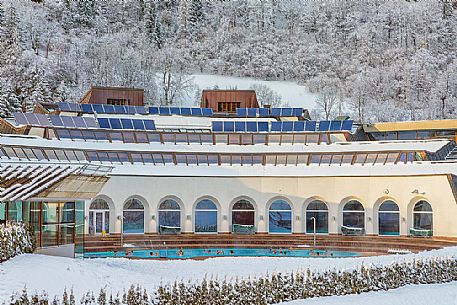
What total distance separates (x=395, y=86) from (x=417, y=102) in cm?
489

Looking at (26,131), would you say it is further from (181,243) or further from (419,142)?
(419,142)

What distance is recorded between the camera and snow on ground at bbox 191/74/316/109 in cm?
7750

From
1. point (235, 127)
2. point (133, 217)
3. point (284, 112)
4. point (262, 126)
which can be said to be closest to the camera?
point (133, 217)

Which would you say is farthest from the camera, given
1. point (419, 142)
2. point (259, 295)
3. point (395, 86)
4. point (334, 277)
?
point (395, 86)

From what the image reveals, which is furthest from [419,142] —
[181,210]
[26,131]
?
[26,131]

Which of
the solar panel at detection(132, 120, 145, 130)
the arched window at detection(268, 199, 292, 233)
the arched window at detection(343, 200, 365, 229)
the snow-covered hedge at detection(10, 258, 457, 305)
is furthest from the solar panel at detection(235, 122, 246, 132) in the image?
the snow-covered hedge at detection(10, 258, 457, 305)

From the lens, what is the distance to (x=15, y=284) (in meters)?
14.7

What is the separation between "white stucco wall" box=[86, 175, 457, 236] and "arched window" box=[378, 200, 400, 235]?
0.26 metres

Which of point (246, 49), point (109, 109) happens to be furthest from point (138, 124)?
point (246, 49)

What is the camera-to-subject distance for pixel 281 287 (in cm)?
1658

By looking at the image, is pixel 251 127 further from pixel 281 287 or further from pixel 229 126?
pixel 281 287

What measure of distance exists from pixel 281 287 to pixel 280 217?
16762 mm

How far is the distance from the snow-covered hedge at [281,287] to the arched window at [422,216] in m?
10.8

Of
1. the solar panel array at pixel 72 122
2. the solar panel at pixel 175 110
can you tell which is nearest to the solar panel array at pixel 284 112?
the solar panel at pixel 175 110
